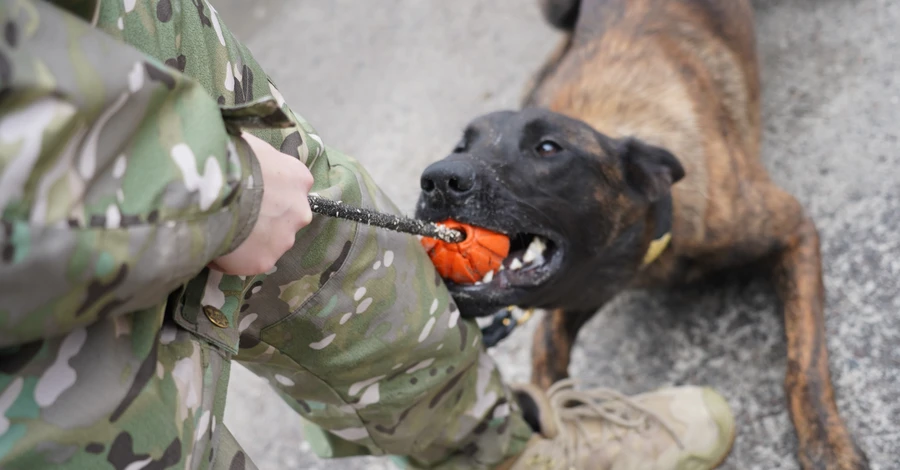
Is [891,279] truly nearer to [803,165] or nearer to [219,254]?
[803,165]

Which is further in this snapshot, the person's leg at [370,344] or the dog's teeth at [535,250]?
the dog's teeth at [535,250]

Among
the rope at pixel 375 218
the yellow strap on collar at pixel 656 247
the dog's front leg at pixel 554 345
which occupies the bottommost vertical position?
the dog's front leg at pixel 554 345

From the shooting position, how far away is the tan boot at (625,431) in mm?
A: 2369

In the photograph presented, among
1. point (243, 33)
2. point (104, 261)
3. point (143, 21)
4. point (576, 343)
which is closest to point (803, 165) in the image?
point (576, 343)

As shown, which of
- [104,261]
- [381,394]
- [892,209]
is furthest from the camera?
[892,209]

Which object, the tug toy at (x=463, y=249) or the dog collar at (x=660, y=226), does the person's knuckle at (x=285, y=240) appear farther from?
the dog collar at (x=660, y=226)

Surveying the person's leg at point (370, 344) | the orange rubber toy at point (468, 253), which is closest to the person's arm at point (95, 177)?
the person's leg at point (370, 344)

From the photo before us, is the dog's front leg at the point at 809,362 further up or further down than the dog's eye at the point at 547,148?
further down

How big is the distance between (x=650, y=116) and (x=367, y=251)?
2002 mm

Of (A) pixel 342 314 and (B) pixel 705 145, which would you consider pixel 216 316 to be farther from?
(B) pixel 705 145

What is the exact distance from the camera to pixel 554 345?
302cm

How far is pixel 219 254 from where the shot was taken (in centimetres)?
112

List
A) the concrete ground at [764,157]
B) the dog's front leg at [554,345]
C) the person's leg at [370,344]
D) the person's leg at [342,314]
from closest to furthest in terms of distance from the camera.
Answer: the person's leg at [342,314]
the person's leg at [370,344]
the concrete ground at [764,157]
the dog's front leg at [554,345]

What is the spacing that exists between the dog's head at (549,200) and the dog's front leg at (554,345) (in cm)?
23
